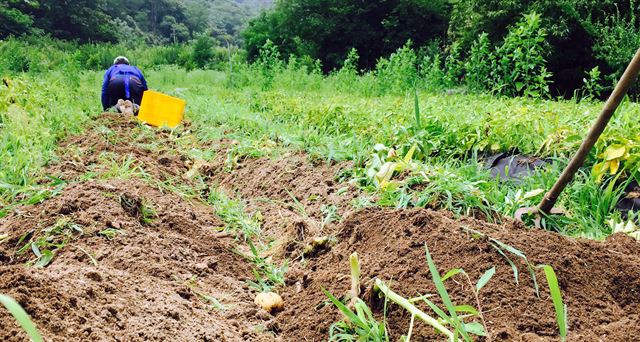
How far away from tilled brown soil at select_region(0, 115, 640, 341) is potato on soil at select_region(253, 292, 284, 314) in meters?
0.04

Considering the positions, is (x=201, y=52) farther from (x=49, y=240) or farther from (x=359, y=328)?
(x=359, y=328)

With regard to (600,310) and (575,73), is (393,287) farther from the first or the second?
(575,73)

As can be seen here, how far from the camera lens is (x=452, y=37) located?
2012 centimetres

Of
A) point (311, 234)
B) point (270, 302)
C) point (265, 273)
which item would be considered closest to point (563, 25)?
point (311, 234)

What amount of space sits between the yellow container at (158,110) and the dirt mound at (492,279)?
4.91 m

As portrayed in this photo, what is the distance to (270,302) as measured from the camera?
1998mm

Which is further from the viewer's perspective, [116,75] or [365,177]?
[116,75]

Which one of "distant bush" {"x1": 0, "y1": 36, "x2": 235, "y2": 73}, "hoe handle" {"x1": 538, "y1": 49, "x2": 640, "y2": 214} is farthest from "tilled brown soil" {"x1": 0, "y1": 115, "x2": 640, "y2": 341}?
"distant bush" {"x1": 0, "y1": 36, "x2": 235, "y2": 73}

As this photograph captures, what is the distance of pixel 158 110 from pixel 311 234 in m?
4.74

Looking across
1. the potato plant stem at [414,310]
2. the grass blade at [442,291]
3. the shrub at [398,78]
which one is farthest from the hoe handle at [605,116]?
the shrub at [398,78]

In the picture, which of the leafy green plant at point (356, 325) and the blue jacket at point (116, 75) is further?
the blue jacket at point (116, 75)

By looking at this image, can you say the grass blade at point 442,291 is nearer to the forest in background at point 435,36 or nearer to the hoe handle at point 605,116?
the hoe handle at point 605,116

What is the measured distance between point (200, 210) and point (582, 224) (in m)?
2.35

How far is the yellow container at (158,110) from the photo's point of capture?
21.5ft
